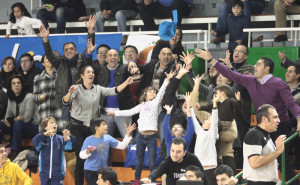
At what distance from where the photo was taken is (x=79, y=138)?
422 inches

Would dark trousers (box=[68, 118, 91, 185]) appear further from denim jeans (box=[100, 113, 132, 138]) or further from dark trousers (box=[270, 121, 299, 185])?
dark trousers (box=[270, 121, 299, 185])

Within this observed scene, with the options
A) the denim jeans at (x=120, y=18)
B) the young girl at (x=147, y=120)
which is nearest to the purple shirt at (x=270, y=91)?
the young girl at (x=147, y=120)

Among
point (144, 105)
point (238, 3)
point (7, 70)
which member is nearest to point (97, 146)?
point (144, 105)

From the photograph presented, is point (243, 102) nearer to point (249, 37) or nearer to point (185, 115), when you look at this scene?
point (185, 115)

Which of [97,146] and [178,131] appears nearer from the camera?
[178,131]

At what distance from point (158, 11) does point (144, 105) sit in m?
3.55

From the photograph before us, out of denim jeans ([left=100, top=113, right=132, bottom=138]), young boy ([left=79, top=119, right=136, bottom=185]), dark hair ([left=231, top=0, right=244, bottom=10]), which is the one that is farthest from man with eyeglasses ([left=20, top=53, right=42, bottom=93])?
dark hair ([left=231, top=0, right=244, bottom=10])

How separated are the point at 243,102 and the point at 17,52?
5.04 meters

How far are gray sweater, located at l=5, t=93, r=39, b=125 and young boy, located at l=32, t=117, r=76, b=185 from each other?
1379 millimetres

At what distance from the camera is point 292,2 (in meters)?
12.7

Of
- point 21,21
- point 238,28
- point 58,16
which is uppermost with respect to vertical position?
point 58,16

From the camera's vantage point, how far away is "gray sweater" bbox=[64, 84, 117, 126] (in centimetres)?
1077

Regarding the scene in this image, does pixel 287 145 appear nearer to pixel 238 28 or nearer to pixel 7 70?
pixel 238 28

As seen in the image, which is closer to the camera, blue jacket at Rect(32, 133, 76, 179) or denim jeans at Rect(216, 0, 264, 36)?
blue jacket at Rect(32, 133, 76, 179)
